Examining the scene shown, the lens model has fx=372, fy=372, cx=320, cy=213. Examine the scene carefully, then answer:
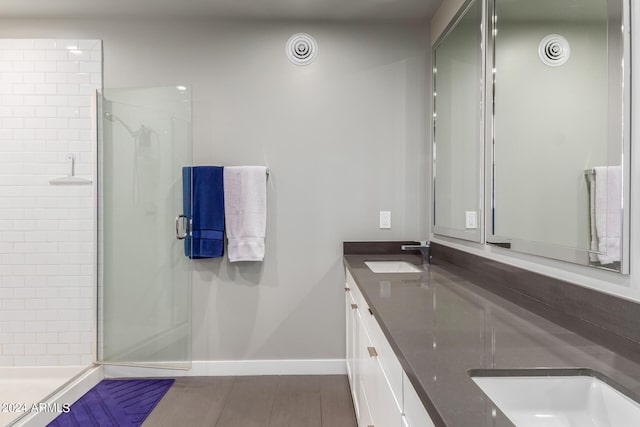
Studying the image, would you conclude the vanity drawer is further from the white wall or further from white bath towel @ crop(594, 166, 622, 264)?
the white wall

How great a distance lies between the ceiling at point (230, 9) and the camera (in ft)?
7.95

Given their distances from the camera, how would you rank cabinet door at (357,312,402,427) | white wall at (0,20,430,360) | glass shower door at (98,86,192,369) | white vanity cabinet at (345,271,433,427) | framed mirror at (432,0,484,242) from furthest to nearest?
1. white wall at (0,20,430,360)
2. glass shower door at (98,86,192,369)
3. framed mirror at (432,0,484,242)
4. cabinet door at (357,312,402,427)
5. white vanity cabinet at (345,271,433,427)

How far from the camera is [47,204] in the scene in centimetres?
248

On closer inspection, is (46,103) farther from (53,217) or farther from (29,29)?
(53,217)

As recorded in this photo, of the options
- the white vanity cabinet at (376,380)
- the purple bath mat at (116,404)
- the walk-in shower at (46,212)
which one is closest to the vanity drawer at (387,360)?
the white vanity cabinet at (376,380)

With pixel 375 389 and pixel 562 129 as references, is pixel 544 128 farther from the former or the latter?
pixel 375 389

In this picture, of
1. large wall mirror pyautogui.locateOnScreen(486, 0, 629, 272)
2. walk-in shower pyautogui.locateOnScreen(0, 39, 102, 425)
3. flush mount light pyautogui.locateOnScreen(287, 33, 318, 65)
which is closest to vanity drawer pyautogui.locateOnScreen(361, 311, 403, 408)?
large wall mirror pyautogui.locateOnScreen(486, 0, 629, 272)

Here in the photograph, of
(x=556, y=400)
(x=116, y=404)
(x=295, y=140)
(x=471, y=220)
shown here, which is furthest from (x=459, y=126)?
(x=116, y=404)

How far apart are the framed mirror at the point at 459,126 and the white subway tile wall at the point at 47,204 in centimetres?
236

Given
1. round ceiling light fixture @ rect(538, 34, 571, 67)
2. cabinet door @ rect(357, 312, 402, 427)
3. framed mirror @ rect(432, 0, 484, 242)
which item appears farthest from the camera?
framed mirror @ rect(432, 0, 484, 242)

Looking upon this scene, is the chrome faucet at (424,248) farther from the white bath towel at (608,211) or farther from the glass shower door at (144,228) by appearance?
the glass shower door at (144,228)

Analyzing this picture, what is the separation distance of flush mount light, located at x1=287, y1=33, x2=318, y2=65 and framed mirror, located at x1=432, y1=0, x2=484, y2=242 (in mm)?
859

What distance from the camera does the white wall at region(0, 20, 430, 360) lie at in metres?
2.66

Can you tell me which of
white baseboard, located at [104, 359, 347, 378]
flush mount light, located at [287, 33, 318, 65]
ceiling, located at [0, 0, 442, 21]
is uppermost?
ceiling, located at [0, 0, 442, 21]
